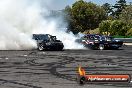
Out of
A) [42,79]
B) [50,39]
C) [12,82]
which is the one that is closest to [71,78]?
[42,79]

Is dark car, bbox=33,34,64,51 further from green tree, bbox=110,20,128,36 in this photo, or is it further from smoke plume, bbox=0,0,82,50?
green tree, bbox=110,20,128,36

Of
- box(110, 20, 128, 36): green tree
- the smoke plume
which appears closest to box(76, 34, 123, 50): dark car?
the smoke plume

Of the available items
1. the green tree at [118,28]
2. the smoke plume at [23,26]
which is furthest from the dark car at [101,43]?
the green tree at [118,28]

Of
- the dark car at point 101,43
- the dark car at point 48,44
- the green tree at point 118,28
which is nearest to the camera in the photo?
the dark car at point 48,44

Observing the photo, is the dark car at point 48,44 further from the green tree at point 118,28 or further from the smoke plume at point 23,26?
the green tree at point 118,28

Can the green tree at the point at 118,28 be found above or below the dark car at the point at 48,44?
above

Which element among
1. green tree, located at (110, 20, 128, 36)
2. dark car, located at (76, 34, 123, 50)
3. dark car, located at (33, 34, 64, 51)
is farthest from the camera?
green tree, located at (110, 20, 128, 36)

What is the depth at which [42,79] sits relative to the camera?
1412 cm

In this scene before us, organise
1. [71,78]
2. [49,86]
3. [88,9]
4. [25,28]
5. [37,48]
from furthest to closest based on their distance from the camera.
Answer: [88,9] < [25,28] < [37,48] < [71,78] < [49,86]

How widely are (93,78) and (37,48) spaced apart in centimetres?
2690

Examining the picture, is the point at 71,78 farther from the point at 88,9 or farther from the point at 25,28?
the point at 88,9

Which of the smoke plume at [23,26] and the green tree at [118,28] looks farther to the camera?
the green tree at [118,28]

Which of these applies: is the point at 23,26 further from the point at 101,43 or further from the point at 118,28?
the point at 118,28

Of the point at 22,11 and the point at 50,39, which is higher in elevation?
the point at 22,11
